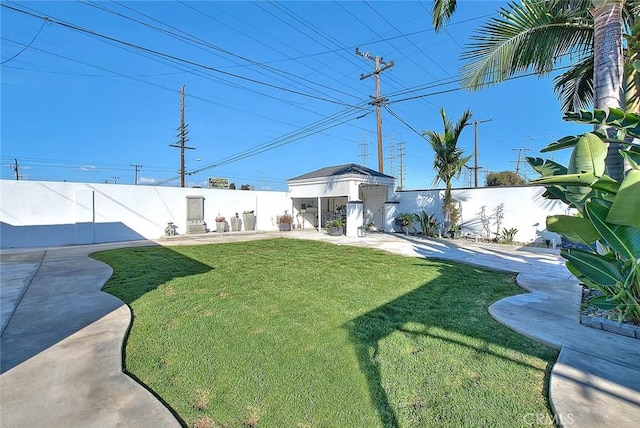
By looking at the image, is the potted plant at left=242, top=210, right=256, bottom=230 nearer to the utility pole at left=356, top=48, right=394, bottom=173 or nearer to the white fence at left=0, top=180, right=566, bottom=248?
the white fence at left=0, top=180, right=566, bottom=248

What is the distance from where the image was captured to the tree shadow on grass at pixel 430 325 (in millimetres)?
2711

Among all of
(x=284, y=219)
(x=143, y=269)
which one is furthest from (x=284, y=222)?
(x=143, y=269)

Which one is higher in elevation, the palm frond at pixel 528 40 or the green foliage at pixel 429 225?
the palm frond at pixel 528 40

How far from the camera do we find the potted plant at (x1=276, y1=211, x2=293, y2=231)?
18234 millimetres

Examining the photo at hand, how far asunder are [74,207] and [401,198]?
50.9 ft

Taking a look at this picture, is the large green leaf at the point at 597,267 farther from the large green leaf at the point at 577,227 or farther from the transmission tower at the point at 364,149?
the transmission tower at the point at 364,149

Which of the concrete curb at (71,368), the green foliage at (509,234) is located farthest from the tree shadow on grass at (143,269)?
the green foliage at (509,234)

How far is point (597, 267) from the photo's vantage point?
3.56 meters

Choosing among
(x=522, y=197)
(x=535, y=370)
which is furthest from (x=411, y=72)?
(x=535, y=370)

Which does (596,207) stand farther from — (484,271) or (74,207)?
(74,207)

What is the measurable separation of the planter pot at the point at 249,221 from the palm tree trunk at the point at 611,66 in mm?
15866

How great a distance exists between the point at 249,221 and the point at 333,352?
1537 cm

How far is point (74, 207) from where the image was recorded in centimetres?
1249

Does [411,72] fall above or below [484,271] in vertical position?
above
